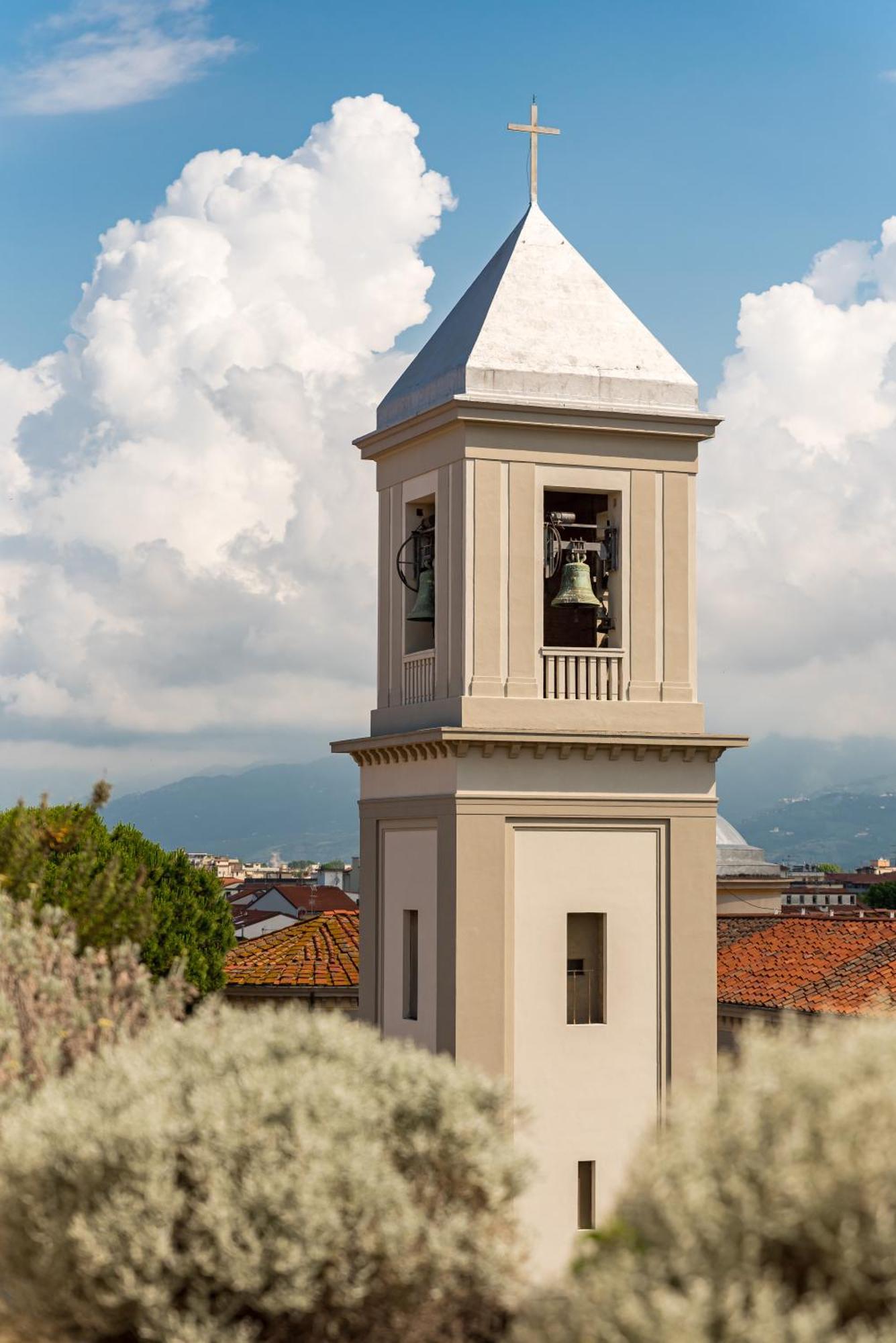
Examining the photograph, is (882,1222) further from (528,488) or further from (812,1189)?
(528,488)

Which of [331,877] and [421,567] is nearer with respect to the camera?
[421,567]

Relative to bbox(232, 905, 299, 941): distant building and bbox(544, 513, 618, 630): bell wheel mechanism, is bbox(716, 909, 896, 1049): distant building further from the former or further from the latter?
bbox(232, 905, 299, 941): distant building

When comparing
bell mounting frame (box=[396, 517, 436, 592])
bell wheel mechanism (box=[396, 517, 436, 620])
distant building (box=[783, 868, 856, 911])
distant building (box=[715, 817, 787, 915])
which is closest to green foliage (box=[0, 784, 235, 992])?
bell wheel mechanism (box=[396, 517, 436, 620])

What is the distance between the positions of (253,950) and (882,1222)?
39.2 meters

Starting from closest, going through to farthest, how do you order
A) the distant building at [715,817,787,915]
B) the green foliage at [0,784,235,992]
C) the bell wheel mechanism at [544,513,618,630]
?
the green foliage at [0,784,235,992]
the bell wheel mechanism at [544,513,618,630]
the distant building at [715,817,787,915]

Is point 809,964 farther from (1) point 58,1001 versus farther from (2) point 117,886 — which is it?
(1) point 58,1001

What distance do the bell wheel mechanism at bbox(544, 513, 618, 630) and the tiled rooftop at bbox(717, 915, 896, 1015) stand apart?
9888 millimetres

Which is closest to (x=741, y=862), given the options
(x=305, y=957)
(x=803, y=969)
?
(x=305, y=957)

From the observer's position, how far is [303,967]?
40812mm

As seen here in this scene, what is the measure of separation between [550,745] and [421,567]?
3.34 m

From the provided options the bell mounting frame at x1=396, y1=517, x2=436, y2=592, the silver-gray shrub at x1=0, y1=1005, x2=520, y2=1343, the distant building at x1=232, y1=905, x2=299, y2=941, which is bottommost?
the silver-gray shrub at x1=0, y1=1005, x2=520, y2=1343

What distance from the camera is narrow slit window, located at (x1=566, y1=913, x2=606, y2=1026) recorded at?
21.4 meters

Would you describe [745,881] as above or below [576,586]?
below

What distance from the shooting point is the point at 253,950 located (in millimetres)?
45000
